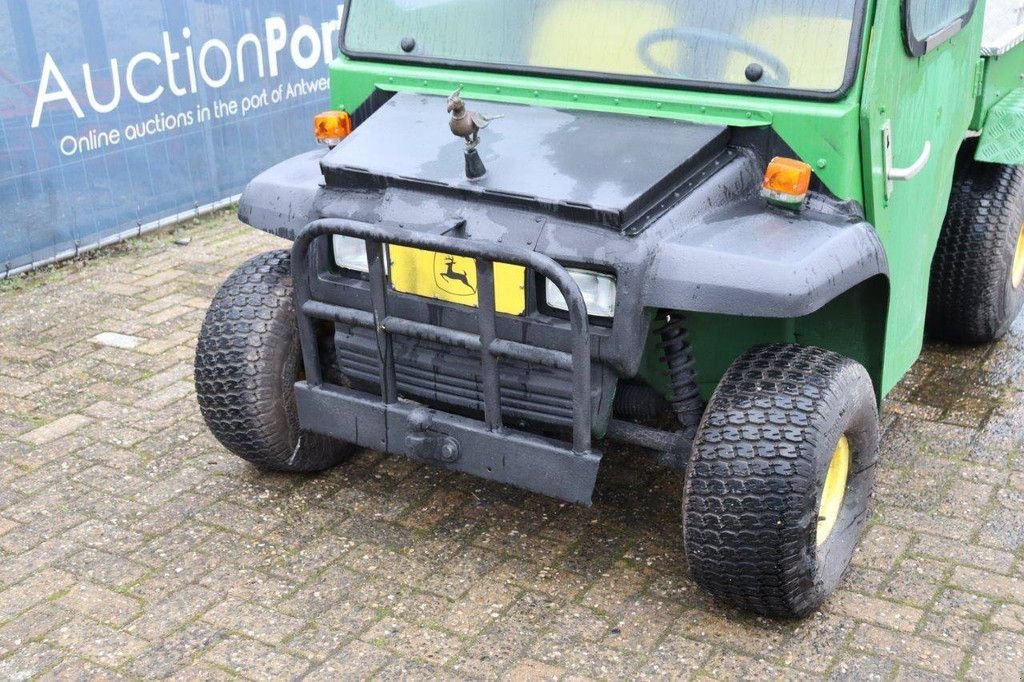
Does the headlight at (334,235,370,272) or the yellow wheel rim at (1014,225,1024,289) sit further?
the yellow wheel rim at (1014,225,1024,289)

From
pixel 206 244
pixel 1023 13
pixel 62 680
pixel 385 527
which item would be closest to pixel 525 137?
pixel 385 527

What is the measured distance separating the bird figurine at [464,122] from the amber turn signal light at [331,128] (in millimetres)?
833

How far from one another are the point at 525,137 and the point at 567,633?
1470 mm

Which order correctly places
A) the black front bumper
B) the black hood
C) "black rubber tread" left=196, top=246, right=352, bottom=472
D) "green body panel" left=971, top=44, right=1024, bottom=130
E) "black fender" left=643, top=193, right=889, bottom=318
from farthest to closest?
"green body panel" left=971, top=44, right=1024, bottom=130 → "black rubber tread" left=196, top=246, right=352, bottom=472 → the black hood → the black front bumper → "black fender" left=643, top=193, right=889, bottom=318

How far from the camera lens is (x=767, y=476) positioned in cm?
315

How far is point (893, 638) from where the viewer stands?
11.1 feet

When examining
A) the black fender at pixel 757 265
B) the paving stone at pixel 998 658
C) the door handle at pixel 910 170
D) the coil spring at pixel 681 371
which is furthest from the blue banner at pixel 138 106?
the paving stone at pixel 998 658

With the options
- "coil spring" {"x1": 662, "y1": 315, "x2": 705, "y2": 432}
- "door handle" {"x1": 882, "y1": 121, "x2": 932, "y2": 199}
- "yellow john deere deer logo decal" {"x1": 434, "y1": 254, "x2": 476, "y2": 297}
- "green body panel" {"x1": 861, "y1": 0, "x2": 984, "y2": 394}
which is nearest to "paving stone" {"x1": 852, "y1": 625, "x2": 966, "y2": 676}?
"coil spring" {"x1": 662, "y1": 315, "x2": 705, "y2": 432}

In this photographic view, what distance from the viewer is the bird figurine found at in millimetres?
3287

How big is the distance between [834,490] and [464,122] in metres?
1.58

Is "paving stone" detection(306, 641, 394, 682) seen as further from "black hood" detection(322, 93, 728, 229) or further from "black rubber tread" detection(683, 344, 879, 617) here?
"black hood" detection(322, 93, 728, 229)

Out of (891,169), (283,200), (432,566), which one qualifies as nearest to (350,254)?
(283,200)

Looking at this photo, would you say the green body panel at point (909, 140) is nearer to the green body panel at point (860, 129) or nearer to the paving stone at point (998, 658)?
the green body panel at point (860, 129)

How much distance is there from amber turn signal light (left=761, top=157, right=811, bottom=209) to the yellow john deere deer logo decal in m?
0.87
